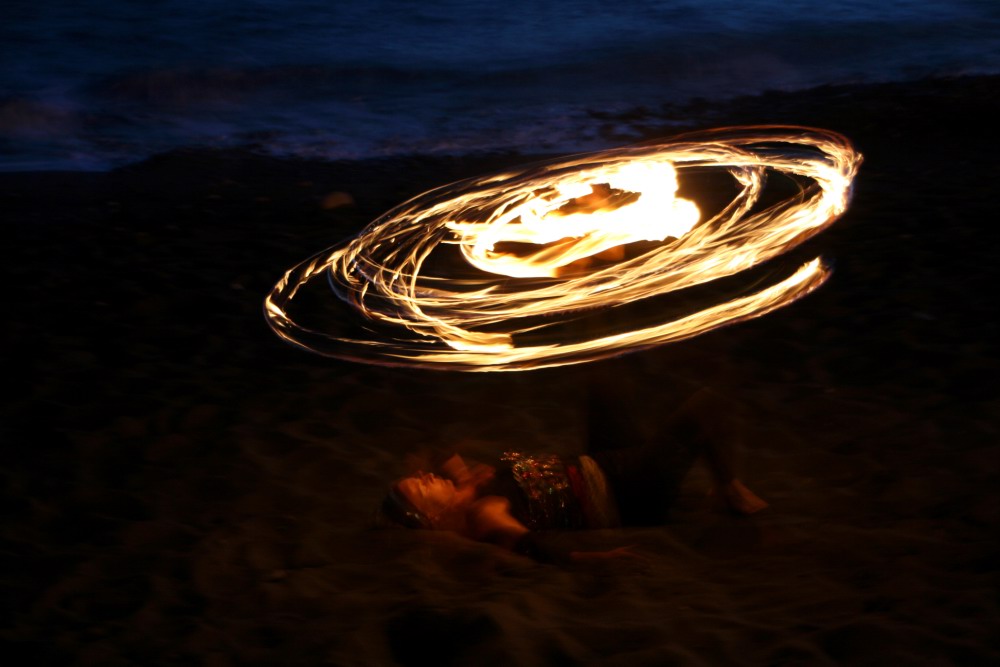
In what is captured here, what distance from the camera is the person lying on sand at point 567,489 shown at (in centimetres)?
356

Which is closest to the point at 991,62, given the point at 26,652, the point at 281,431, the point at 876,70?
the point at 876,70

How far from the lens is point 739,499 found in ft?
12.6

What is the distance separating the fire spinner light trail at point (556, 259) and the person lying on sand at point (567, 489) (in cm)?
72

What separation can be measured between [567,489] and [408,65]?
17.3 metres

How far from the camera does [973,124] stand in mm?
11391

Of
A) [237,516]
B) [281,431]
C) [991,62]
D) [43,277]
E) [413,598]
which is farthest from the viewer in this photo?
[991,62]

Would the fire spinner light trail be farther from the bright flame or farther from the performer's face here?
the performer's face

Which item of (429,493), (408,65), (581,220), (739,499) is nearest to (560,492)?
(429,493)

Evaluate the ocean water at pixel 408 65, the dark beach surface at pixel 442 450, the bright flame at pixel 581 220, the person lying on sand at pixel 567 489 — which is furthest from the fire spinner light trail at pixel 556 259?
the ocean water at pixel 408 65

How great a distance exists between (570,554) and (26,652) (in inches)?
68.9

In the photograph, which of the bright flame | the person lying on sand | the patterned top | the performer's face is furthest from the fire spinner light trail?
the performer's face

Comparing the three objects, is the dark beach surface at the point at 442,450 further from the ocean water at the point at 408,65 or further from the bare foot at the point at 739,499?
the ocean water at the point at 408,65

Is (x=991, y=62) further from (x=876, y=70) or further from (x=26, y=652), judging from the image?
(x=26, y=652)

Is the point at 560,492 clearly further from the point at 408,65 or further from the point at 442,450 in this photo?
the point at 408,65
